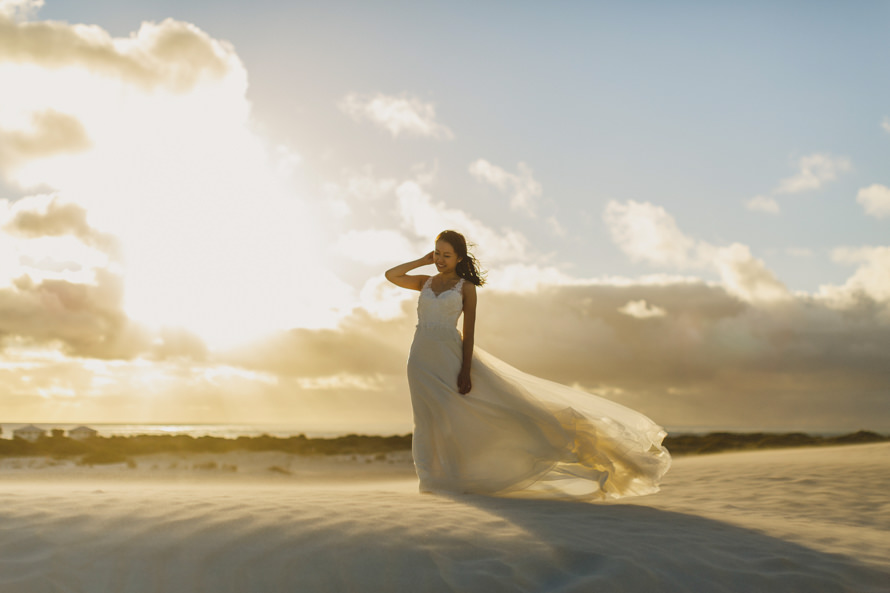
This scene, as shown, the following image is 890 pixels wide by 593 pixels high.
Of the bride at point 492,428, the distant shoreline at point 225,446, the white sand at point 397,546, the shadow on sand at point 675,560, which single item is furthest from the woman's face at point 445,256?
the distant shoreline at point 225,446

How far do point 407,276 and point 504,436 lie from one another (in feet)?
5.85

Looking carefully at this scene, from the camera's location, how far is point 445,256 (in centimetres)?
550

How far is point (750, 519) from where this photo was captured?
15.8 ft

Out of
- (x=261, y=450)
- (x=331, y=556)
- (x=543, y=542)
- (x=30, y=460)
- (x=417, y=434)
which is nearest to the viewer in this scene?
(x=331, y=556)

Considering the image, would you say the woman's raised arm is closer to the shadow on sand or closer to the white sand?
the white sand

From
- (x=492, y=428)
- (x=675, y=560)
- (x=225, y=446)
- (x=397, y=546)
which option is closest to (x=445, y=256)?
(x=492, y=428)

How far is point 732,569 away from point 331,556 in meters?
2.22

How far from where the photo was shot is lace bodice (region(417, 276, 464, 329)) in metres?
5.40

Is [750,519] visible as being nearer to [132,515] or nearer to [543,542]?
[543,542]

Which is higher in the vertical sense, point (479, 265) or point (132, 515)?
point (479, 265)

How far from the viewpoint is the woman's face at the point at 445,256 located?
5.50 m

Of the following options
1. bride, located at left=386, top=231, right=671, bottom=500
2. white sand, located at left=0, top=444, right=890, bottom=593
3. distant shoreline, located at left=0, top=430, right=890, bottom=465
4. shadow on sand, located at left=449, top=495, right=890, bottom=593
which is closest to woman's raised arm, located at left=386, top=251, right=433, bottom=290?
bride, located at left=386, top=231, right=671, bottom=500

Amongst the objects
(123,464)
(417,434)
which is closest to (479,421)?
(417,434)

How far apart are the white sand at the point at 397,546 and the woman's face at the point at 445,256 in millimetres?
2012
